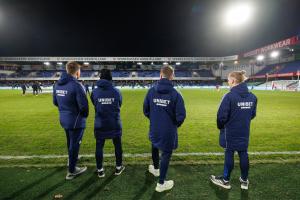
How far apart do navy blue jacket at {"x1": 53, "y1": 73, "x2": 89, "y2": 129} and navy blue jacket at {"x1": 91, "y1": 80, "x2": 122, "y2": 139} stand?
24 cm

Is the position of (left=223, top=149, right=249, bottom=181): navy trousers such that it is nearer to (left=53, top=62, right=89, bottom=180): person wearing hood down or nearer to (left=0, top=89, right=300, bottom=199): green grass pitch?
(left=0, top=89, right=300, bottom=199): green grass pitch

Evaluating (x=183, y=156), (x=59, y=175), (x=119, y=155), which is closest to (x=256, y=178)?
(x=183, y=156)

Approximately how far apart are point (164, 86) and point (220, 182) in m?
2.10

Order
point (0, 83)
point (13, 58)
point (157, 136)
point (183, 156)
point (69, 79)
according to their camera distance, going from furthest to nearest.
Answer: point (0, 83) → point (13, 58) → point (183, 156) → point (69, 79) → point (157, 136)

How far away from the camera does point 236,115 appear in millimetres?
4363

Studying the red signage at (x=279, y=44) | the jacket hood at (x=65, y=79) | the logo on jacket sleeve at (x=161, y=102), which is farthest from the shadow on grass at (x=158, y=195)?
the red signage at (x=279, y=44)

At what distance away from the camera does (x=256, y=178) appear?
195 inches

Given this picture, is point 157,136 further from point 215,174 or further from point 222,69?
point 222,69

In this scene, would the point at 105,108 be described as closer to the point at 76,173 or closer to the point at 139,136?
the point at 76,173

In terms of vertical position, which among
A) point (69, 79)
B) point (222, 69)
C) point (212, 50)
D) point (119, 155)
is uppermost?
point (212, 50)

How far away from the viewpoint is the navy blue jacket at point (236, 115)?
4.30m

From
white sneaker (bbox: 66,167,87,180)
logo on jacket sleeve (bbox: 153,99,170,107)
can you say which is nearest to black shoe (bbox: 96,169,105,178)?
white sneaker (bbox: 66,167,87,180)

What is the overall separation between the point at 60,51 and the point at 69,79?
67.2 meters

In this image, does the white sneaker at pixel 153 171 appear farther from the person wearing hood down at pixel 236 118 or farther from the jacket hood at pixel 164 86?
the jacket hood at pixel 164 86
